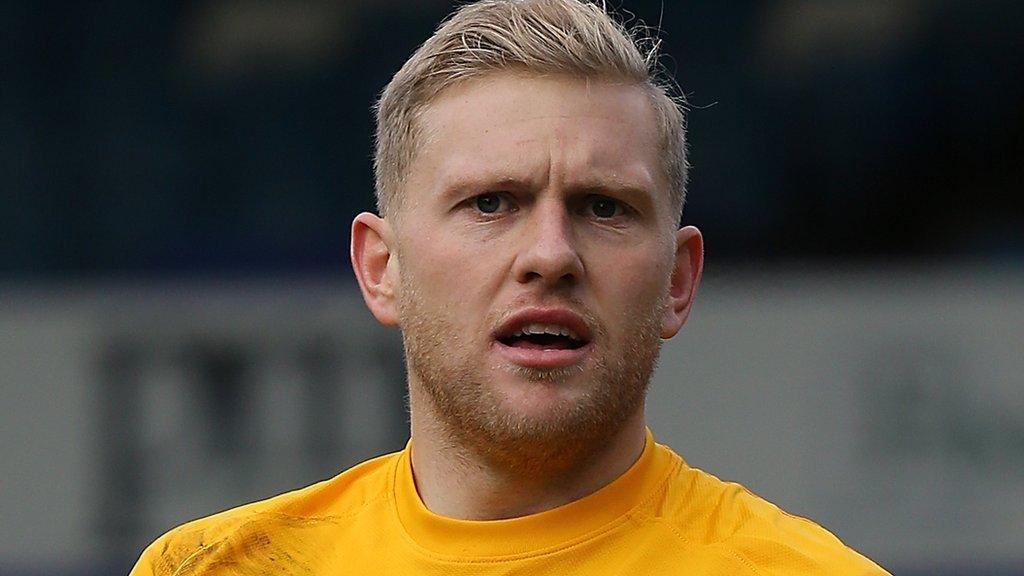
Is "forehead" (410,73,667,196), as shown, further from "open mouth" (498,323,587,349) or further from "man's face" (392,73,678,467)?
"open mouth" (498,323,587,349)

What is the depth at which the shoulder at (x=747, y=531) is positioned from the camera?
2105 mm

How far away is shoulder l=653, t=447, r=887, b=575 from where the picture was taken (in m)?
2.11

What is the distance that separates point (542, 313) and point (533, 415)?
12cm

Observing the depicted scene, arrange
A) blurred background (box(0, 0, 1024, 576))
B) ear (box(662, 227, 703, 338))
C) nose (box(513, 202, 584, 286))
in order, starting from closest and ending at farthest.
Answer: nose (box(513, 202, 584, 286)) → ear (box(662, 227, 703, 338)) → blurred background (box(0, 0, 1024, 576))

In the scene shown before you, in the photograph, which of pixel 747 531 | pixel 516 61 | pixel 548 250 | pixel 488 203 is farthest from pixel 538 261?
pixel 747 531

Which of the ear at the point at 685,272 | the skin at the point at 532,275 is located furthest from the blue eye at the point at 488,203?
the ear at the point at 685,272

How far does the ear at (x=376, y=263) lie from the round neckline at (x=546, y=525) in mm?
275

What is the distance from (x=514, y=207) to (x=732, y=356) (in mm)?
3771

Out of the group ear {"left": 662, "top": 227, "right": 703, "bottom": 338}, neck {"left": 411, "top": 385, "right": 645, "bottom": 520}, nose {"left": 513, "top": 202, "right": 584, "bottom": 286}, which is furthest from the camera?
ear {"left": 662, "top": 227, "right": 703, "bottom": 338}

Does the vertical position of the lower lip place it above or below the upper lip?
below

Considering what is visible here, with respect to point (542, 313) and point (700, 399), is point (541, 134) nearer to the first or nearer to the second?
point (542, 313)

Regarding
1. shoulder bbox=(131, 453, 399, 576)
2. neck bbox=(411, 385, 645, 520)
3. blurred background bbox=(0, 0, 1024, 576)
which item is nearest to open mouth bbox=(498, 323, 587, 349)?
neck bbox=(411, 385, 645, 520)

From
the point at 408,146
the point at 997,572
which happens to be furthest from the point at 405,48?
the point at 408,146

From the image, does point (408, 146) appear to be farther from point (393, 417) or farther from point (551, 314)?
point (393, 417)
